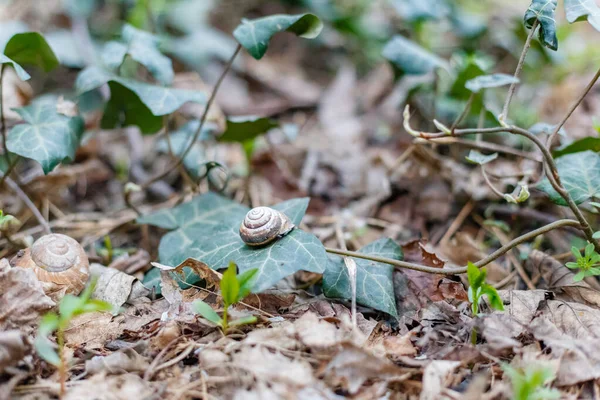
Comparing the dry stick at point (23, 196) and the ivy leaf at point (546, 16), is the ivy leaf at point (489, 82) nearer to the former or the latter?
the ivy leaf at point (546, 16)

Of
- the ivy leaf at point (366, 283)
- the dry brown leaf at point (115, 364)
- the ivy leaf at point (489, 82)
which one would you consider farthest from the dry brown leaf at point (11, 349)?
the ivy leaf at point (489, 82)

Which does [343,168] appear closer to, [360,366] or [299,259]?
[299,259]

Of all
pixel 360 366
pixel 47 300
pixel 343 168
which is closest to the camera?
pixel 360 366

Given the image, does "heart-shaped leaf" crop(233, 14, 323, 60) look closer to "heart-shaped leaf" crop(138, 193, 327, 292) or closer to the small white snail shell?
"heart-shaped leaf" crop(138, 193, 327, 292)

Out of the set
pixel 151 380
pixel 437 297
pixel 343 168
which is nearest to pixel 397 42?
pixel 343 168

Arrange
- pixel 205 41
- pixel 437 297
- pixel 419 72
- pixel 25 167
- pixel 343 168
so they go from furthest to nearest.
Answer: pixel 205 41 < pixel 343 168 < pixel 25 167 < pixel 419 72 < pixel 437 297
